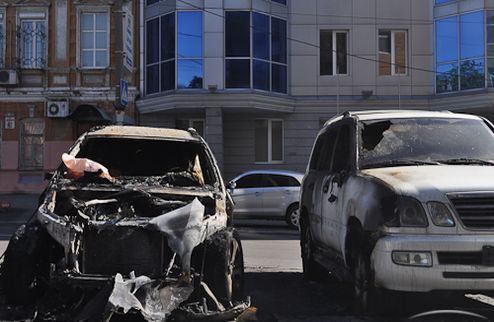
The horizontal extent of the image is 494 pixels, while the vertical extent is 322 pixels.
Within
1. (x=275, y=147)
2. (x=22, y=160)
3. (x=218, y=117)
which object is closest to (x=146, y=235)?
(x=218, y=117)

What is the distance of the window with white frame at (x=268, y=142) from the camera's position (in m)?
21.7

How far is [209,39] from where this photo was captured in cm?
2003

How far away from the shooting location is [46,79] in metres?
21.3

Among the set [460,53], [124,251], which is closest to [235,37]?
[460,53]

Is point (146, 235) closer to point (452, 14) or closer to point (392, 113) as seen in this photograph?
point (392, 113)

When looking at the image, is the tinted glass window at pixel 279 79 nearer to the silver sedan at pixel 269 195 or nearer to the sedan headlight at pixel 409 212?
the silver sedan at pixel 269 195

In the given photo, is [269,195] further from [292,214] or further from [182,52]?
[182,52]

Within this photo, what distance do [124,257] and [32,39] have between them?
1925 centimetres

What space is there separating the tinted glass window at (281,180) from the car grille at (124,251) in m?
10.9

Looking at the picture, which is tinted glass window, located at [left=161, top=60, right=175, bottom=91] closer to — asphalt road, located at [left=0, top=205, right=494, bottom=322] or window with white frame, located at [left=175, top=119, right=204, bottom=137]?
window with white frame, located at [left=175, top=119, right=204, bottom=137]

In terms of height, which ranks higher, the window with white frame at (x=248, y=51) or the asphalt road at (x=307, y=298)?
the window with white frame at (x=248, y=51)

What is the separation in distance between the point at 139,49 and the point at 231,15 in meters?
3.92

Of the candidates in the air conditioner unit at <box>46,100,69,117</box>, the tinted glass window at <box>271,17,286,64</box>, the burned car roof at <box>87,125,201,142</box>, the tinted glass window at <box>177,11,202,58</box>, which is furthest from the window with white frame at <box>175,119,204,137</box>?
the burned car roof at <box>87,125,201,142</box>

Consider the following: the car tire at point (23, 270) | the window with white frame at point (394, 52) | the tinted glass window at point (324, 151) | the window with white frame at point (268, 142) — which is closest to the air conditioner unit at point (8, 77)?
the window with white frame at point (268, 142)
